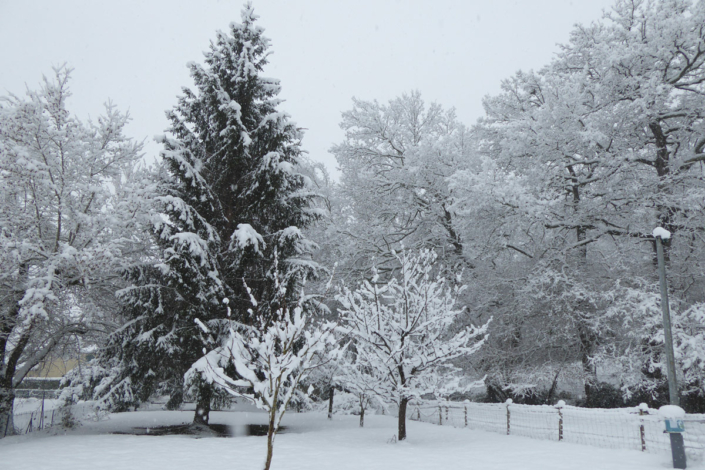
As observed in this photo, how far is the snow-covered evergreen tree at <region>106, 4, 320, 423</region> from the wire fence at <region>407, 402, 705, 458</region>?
20.7 feet

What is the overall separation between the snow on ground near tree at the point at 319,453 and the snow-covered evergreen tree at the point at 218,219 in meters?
2.32

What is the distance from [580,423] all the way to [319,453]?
8188 millimetres

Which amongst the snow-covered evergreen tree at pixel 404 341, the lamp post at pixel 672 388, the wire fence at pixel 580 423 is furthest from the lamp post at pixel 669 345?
the snow-covered evergreen tree at pixel 404 341

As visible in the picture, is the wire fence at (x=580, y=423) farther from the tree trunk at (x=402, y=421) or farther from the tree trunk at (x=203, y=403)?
the tree trunk at (x=203, y=403)

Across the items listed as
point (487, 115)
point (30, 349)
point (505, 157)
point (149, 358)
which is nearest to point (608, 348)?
point (505, 157)

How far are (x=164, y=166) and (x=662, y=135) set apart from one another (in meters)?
17.5

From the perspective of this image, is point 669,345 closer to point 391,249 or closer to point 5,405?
point 391,249

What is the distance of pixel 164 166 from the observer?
54.6ft

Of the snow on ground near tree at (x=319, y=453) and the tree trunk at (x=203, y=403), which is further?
the tree trunk at (x=203, y=403)

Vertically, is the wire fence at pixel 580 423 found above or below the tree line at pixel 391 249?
below

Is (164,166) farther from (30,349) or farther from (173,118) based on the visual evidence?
(30,349)

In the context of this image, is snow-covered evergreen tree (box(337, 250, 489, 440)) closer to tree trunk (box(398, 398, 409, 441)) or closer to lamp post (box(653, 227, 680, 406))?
tree trunk (box(398, 398, 409, 441))

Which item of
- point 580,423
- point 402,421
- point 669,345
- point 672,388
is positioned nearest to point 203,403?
point 402,421

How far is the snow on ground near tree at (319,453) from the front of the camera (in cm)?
881
